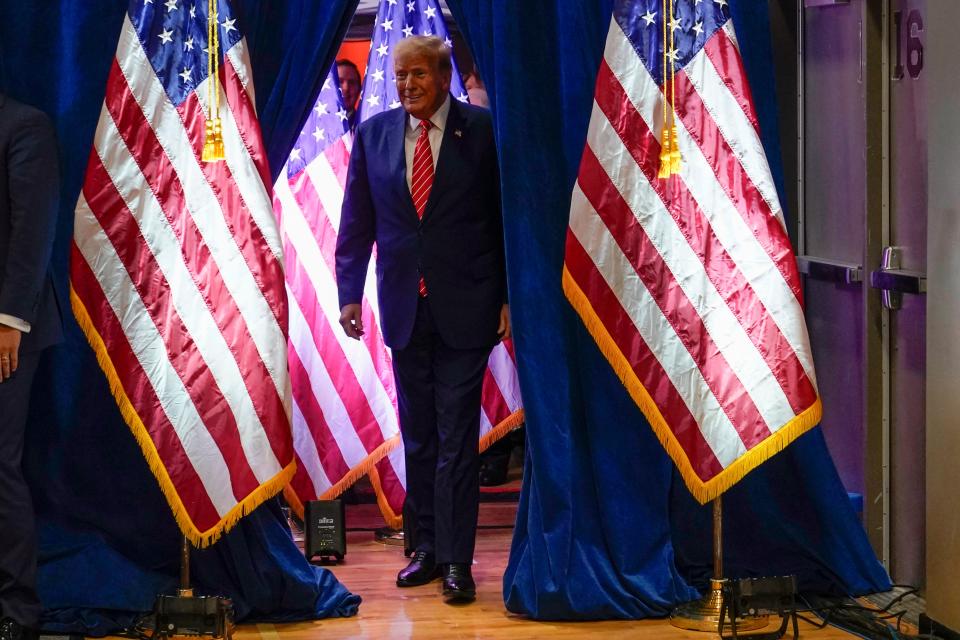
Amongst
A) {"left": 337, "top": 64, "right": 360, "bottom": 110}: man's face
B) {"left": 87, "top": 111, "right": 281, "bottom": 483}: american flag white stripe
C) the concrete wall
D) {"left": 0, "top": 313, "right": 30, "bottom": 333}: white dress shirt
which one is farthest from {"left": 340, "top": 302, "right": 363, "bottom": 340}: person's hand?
the concrete wall

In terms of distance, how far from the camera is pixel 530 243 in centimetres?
461

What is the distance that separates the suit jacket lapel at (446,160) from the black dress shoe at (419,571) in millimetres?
1096

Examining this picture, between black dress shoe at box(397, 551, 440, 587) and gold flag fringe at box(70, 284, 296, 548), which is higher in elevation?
gold flag fringe at box(70, 284, 296, 548)

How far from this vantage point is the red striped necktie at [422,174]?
15.8ft

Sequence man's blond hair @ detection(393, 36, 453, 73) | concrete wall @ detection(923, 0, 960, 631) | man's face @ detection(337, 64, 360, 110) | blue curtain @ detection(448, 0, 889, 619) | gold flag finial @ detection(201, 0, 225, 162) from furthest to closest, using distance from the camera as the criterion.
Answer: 1. man's face @ detection(337, 64, 360, 110)
2. man's blond hair @ detection(393, 36, 453, 73)
3. blue curtain @ detection(448, 0, 889, 619)
4. gold flag finial @ detection(201, 0, 225, 162)
5. concrete wall @ detection(923, 0, 960, 631)

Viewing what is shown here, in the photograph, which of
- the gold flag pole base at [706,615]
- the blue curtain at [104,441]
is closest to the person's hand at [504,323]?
the blue curtain at [104,441]

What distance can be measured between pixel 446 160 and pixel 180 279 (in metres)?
0.96

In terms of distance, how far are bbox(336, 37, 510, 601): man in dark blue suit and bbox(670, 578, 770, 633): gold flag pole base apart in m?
0.66

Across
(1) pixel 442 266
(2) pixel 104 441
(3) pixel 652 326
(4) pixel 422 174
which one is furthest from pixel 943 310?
(2) pixel 104 441

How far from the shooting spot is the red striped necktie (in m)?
4.80

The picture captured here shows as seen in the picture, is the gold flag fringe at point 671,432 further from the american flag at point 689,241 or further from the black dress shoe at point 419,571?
the black dress shoe at point 419,571

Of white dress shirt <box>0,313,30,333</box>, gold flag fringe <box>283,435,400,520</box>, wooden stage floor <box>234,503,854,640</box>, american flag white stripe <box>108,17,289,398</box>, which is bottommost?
wooden stage floor <box>234,503,854,640</box>

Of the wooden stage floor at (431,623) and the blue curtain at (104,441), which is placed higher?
the blue curtain at (104,441)

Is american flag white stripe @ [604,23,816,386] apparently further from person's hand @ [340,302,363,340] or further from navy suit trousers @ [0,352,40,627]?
navy suit trousers @ [0,352,40,627]
